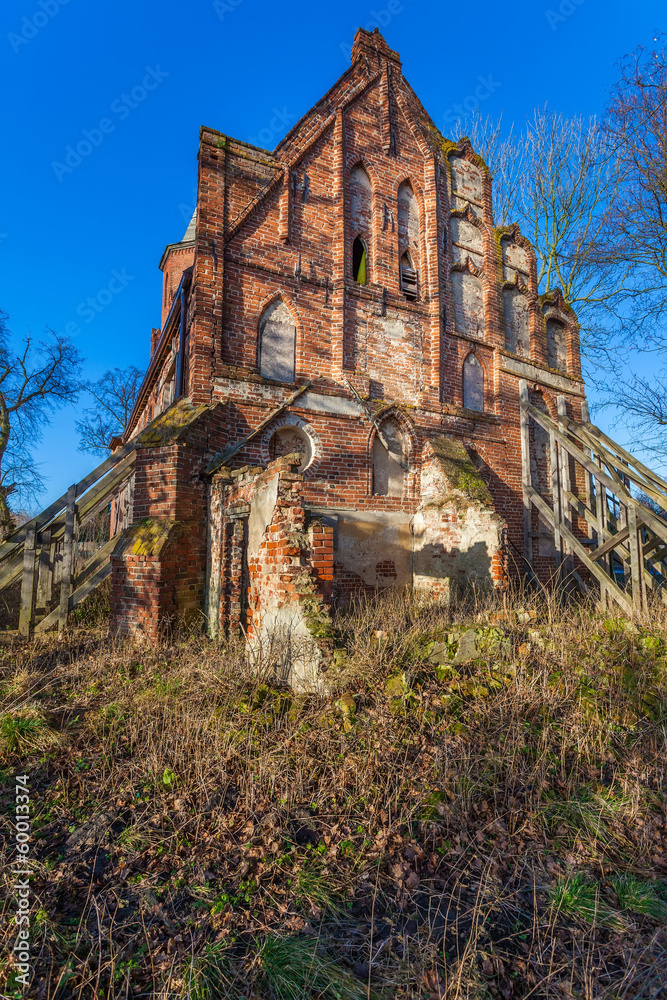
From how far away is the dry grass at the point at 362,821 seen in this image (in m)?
2.08

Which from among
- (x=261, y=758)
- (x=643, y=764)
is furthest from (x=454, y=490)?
(x=261, y=758)

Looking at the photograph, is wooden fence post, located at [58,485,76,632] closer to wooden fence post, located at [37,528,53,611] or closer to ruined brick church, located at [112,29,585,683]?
wooden fence post, located at [37,528,53,611]

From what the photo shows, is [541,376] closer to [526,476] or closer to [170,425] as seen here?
Result: [526,476]

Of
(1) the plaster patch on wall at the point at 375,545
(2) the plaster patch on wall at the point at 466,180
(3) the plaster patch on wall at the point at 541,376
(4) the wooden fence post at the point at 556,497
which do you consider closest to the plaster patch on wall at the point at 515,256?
(2) the plaster patch on wall at the point at 466,180

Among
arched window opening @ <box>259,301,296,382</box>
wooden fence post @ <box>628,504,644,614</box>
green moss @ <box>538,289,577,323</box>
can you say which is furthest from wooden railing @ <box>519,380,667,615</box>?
arched window opening @ <box>259,301,296,382</box>

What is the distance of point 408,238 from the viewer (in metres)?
10.4

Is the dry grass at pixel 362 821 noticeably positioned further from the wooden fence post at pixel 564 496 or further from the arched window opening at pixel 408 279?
the arched window opening at pixel 408 279

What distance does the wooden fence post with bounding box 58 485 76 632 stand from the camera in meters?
6.61

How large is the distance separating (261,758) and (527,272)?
43.7 ft

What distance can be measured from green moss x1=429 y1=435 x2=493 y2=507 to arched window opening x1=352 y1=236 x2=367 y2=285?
3728 mm

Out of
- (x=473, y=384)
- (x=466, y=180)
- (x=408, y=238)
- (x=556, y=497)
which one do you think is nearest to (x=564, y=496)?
(x=556, y=497)

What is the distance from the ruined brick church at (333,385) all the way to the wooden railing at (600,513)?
692mm

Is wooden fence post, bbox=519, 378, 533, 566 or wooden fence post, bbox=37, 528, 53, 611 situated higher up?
wooden fence post, bbox=519, 378, 533, 566

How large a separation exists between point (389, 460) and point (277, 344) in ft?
9.99
